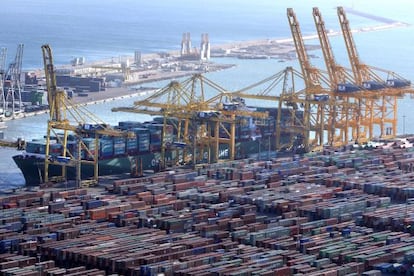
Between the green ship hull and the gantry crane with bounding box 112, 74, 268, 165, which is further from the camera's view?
the gantry crane with bounding box 112, 74, 268, 165

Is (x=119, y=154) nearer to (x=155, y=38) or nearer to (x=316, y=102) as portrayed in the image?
(x=316, y=102)

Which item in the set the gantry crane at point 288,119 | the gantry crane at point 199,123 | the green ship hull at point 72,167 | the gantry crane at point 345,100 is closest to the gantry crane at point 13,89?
the gantry crane at point 288,119

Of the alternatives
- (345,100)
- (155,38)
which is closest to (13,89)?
(345,100)

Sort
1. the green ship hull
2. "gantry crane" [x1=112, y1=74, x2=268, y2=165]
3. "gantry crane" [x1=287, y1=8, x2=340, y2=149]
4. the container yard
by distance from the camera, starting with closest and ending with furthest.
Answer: the container yard → the green ship hull → "gantry crane" [x1=112, y1=74, x2=268, y2=165] → "gantry crane" [x1=287, y1=8, x2=340, y2=149]

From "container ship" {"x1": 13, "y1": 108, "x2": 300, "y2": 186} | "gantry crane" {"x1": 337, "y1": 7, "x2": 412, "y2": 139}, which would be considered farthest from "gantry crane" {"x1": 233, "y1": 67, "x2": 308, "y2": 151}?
"gantry crane" {"x1": 337, "y1": 7, "x2": 412, "y2": 139}

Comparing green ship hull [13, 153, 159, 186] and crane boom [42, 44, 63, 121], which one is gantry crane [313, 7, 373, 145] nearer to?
green ship hull [13, 153, 159, 186]

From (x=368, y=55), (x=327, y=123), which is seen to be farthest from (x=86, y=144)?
(x=368, y=55)
